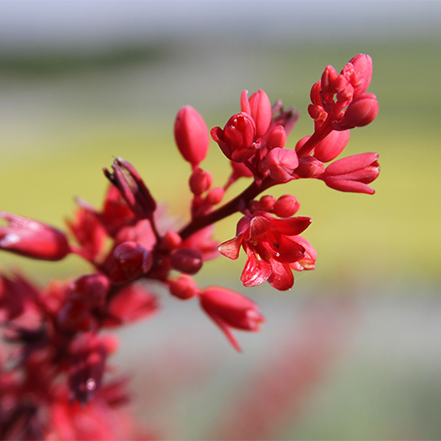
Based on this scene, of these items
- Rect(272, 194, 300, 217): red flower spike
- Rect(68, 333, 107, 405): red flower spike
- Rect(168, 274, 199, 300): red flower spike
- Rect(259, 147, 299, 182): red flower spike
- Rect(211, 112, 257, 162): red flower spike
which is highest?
Rect(211, 112, 257, 162): red flower spike

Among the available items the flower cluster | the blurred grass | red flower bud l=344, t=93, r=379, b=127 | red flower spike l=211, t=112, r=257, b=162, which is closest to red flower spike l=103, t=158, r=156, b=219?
the flower cluster

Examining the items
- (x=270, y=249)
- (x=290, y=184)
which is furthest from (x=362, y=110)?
(x=290, y=184)

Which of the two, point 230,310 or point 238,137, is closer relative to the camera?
point 238,137

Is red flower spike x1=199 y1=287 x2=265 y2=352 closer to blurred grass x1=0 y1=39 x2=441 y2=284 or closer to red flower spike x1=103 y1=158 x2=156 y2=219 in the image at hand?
red flower spike x1=103 y1=158 x2=156 y2=219

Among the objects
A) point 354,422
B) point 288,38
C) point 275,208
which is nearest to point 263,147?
point 275,208

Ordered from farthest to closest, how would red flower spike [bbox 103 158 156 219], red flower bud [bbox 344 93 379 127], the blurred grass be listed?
1. the blurred grass
2. red flower spike [bbox 103 158 156 219]
3. red flower bud [bbox 344 93 379 127]

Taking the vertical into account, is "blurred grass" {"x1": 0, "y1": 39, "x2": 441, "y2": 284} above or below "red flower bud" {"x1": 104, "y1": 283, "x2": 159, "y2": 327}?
below

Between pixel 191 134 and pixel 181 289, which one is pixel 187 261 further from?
pixel 191 134
